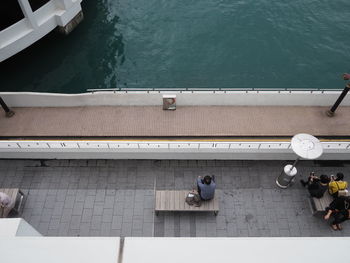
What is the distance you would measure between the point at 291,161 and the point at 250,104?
3853 millimetres

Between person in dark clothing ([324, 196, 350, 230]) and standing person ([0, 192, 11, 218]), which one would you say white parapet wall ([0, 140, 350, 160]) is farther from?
person in dark clothing ([324, 196, 350, 230])

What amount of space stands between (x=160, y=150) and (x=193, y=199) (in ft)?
7.20

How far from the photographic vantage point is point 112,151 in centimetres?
1135

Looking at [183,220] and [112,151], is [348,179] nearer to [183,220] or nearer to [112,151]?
[183,220]

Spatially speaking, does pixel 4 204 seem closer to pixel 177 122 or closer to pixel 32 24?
pixel 177 122

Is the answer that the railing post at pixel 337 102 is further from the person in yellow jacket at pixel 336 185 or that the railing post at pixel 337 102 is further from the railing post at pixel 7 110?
the railing post at pixel 7 110

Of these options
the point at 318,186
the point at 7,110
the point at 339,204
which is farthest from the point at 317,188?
the point at 7,110

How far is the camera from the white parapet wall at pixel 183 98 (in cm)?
1453

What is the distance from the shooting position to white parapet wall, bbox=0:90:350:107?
47.7 ft

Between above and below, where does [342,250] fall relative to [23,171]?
below

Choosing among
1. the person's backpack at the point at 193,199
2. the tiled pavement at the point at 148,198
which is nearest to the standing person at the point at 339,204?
the tiled pavement at the point at 148,198

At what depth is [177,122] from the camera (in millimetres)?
14328

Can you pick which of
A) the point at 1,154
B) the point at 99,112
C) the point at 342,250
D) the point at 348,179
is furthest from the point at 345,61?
the point at 1,154

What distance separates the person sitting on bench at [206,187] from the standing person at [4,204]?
5.83 meters
